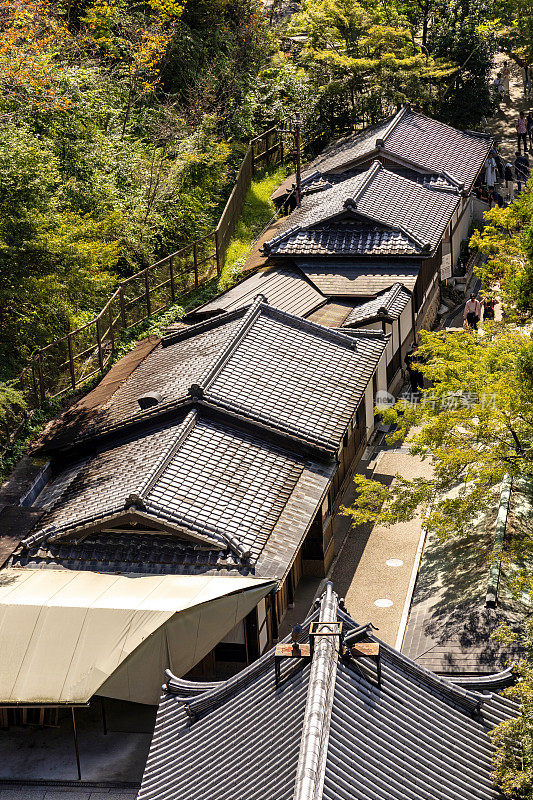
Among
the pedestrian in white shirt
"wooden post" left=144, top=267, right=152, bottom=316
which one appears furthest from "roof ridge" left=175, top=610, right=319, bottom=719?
the pedestrian in white shirt

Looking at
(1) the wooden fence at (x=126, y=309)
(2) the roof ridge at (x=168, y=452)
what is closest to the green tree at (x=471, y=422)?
(2) the roof ridge at (x=168, y=452)

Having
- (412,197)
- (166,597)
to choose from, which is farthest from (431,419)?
(412,197)

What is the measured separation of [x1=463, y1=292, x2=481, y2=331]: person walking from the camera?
126ft

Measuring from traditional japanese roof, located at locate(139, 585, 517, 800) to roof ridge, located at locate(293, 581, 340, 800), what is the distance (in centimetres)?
2

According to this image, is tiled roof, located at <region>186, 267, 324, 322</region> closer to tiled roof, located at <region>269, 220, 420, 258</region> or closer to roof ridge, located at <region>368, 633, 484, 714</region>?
tiled roof, located at <region>269, 220, 420, 258</region>

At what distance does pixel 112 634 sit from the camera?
21.1 meters

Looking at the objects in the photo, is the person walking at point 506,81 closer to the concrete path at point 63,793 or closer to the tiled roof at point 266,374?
the tiled roof at point 266,374

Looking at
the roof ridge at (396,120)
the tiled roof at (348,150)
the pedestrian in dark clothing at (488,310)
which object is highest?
the roof ridge at (396,120)

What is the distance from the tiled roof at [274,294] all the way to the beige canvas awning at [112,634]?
1393 centimetres

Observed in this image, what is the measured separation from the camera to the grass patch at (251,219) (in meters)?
44.9

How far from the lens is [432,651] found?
70.3ft

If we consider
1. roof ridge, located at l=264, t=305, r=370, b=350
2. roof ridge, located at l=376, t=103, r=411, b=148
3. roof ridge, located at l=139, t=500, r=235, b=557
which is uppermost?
roof ridge, located at l=376, t=103, r=411, b=148

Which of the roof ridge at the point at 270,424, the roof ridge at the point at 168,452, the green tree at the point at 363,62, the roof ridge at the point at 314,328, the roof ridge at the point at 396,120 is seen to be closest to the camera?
the roof ridge at the point at 168,452

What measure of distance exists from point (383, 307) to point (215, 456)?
10.5 meters
